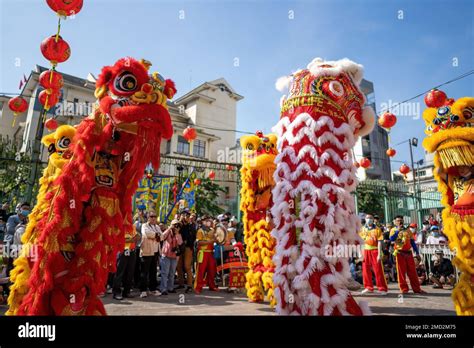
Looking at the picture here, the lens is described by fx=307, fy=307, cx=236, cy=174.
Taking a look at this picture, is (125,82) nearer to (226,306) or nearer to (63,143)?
(63,143)

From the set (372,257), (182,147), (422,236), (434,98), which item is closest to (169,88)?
(434,98)

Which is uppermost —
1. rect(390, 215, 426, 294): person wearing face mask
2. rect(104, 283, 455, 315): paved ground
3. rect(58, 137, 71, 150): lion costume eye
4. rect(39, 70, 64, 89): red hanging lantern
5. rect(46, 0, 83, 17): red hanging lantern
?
rect(46, 0, 83, 17): red hanging lantern

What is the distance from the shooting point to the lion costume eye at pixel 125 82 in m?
2.30

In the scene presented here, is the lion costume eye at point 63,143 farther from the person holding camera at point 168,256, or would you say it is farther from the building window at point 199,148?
the building window at point 199,148

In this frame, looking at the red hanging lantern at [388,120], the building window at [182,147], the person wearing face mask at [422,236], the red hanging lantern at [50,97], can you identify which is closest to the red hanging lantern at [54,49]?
the red hanging lantern at [50,97]

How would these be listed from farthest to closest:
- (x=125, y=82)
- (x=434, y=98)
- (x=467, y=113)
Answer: (x=434, y=98) < (x=467, y=113) < (x=125, y=82)

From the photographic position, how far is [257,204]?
527cm

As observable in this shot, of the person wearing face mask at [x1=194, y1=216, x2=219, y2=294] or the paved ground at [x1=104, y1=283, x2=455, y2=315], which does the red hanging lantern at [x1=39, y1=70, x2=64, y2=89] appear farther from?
the person wearing face mask at [x1=194, y1=216, x2=219, y2=294]

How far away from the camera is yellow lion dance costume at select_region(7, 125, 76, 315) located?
2.12 meters

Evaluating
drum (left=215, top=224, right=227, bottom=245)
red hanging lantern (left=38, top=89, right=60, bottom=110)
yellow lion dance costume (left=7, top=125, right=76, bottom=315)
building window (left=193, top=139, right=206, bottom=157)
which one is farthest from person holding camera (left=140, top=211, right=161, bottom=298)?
building window (left=193, top=139, right=206, bottom=157)

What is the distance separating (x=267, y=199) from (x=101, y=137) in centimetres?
336

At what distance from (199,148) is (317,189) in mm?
22768
